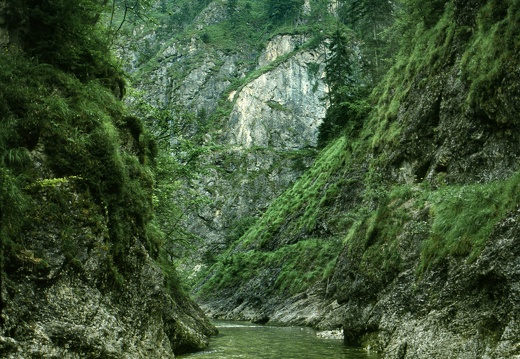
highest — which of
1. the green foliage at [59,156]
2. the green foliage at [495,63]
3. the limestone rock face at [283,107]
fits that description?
the limestone rock face at [283,107]

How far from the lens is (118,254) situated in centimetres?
1005

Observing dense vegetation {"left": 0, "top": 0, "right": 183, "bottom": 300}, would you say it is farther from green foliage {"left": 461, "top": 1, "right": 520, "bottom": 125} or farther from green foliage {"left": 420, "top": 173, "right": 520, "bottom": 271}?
green foliage {"left": 461, "top": 1, "right": 520, "bottom": 125}

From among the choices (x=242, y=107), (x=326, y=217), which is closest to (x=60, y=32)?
(x=326, y=217)

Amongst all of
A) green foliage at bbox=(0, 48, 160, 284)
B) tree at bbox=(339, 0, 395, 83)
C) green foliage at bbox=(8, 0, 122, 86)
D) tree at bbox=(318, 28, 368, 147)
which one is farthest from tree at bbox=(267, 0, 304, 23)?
green foliage at bbox=(0, 48, 160, 284)

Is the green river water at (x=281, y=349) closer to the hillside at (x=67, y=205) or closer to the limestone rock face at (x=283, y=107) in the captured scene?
the hillside at (x=67, y=205)

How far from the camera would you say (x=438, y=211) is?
14477 millimetres

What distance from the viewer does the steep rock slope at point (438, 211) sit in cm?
988

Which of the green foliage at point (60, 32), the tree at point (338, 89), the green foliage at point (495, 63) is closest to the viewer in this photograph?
the green foliage at point (60, 32)

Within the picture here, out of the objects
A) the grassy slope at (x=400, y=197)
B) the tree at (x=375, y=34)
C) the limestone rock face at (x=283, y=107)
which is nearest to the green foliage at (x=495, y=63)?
the grassy slope at (x=400, y=197)

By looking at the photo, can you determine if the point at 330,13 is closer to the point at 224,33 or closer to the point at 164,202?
the point at 224,33

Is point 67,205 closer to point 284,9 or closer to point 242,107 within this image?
point 242,107

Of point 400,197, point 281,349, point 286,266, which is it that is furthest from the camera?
point 286,266

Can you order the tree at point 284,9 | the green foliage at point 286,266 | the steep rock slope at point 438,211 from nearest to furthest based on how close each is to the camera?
the steep rock slope at point 438,211, the green foliage at point 286,266, the tree at point 284,9

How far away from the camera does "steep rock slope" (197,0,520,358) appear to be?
9.88 metres
